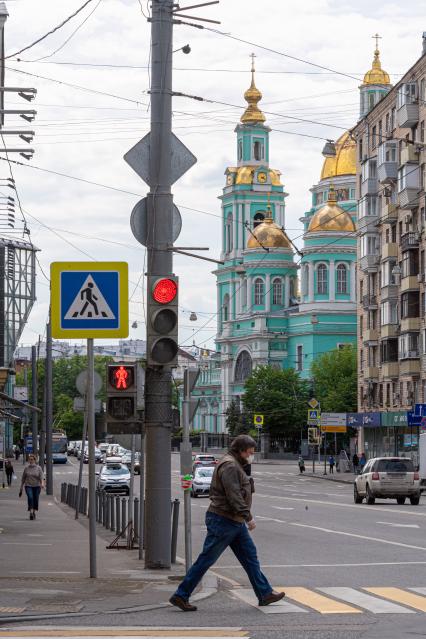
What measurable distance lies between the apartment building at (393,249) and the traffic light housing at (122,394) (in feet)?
179

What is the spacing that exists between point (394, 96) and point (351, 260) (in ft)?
177

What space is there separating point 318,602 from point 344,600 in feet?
1.10

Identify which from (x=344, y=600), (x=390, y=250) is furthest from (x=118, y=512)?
(x=390, y=250)

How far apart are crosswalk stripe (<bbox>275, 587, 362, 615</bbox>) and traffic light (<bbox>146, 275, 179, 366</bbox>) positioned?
114 inches

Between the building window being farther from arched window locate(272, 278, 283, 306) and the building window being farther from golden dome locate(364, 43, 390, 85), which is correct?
golden dome locate(364, 43, 390, 85)

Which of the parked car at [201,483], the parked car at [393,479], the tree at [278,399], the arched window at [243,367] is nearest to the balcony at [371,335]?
the parked car at [201,483]

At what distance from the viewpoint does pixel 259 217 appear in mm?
148375

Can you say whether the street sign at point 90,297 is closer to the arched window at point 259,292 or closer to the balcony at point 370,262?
the balcony at point 370,262

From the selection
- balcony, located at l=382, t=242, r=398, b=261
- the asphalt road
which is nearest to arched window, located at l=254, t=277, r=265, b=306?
balcony, located at l=382, t=242, r=398, b=261

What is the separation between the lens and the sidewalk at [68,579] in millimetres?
13422

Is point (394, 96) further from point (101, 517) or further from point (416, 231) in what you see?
point (101, 517)

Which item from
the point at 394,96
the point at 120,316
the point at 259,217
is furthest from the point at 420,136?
the point at 259,217

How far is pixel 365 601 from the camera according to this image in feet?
46.7

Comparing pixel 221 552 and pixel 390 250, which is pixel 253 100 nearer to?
pixel 390 250
